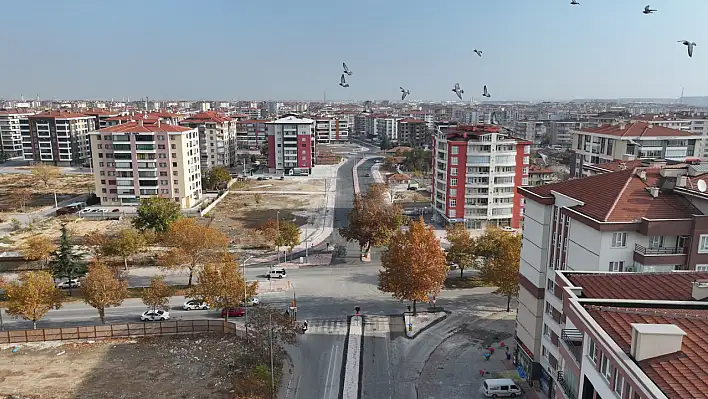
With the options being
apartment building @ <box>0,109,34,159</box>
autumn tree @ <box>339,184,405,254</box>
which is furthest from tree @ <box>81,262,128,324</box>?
apartment building @ <box>0,109,34,159</box>

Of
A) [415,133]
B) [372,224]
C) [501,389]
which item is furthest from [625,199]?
[415,133]

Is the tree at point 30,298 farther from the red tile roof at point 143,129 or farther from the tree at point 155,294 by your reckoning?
the red tile roof at point 143,129

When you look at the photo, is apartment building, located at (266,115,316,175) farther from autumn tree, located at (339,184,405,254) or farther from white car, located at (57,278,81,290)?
white car, located at (57,278,81,290)

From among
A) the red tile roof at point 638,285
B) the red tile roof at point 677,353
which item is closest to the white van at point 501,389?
the red tile roof at point 638,285

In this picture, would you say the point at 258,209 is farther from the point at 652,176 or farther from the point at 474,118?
the point at 474,118

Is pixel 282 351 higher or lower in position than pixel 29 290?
lower

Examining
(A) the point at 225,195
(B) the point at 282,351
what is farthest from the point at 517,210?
(A) the point at 225,195
